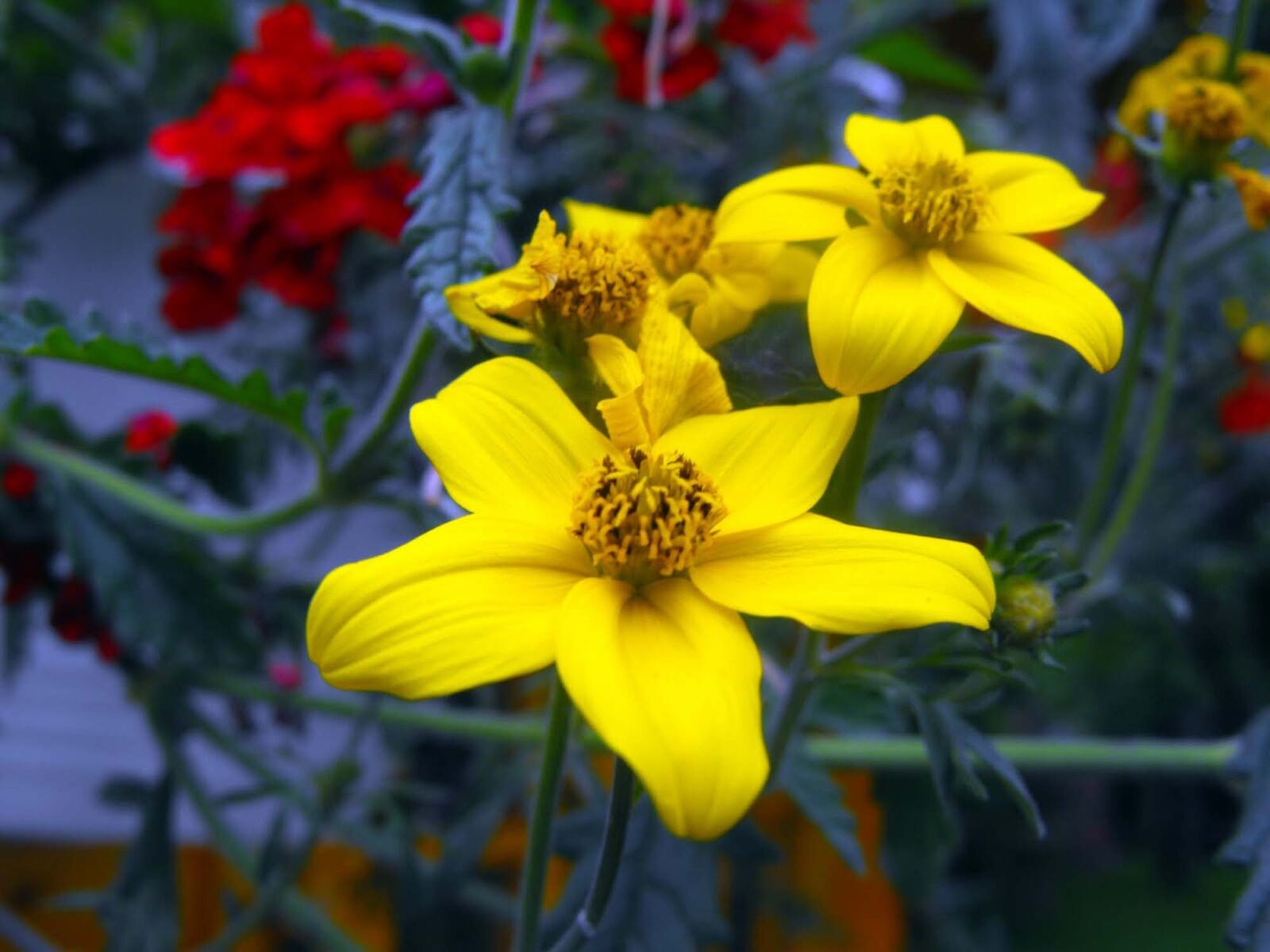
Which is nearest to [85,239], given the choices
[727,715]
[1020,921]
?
[727,715]

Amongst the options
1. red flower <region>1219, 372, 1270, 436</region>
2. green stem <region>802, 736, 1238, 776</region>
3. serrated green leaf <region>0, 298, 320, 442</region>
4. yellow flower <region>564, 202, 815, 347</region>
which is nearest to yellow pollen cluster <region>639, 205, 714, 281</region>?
yellow flower <region>564, 202, 815, 347</region>

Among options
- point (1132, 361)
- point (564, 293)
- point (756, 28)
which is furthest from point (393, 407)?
point (756, 28)

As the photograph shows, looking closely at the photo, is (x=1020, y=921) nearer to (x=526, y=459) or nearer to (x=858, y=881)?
(x=858, y=881)

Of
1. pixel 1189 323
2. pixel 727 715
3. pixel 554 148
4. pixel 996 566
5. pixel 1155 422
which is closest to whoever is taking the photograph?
pixel 727 715

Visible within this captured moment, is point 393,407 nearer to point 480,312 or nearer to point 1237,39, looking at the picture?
point 480,312

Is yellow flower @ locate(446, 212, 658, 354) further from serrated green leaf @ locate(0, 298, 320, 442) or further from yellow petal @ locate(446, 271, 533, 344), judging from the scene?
serrated green leaf @ locate(0, 298, 320, 442)

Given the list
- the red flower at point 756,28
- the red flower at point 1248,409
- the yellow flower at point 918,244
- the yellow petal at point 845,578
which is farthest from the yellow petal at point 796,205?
the red flower at point 1248,409
